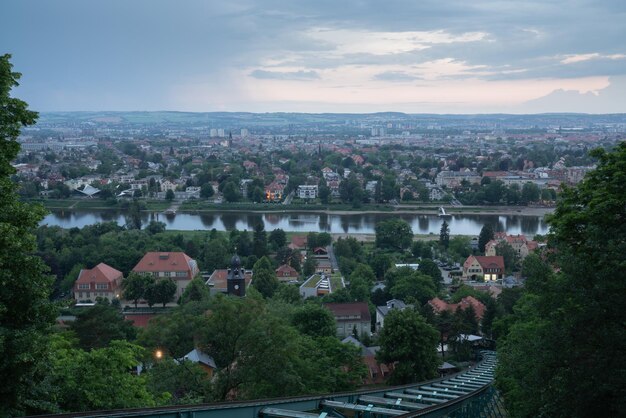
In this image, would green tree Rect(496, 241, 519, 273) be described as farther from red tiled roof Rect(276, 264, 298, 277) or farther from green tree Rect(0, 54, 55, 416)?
green tree Rect(0, 54, 55, 416)

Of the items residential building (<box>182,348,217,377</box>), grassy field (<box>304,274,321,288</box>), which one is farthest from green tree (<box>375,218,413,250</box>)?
residential building (<box>182,348,217,377</box>)

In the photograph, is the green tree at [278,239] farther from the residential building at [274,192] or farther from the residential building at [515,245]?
the residential building at [274,192]

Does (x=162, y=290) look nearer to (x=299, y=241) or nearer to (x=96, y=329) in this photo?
(x=96, y=329)

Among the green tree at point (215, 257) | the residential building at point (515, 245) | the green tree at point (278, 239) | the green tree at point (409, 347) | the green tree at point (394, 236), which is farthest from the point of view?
the green tree at point (394, 236)

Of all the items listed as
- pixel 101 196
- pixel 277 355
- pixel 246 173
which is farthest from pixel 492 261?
pixel 246 173

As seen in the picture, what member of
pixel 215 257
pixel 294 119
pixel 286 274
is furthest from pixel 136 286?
pixel 294 119

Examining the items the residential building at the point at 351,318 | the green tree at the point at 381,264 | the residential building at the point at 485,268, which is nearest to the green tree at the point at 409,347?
the residential building at the point at 351,318
